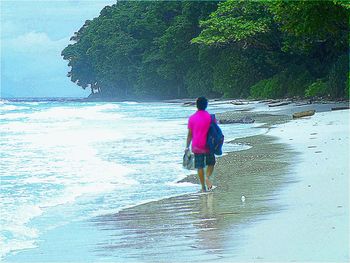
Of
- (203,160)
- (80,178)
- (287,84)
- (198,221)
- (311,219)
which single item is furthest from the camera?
(287,84)

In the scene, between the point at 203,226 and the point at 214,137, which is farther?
the point at 214,137

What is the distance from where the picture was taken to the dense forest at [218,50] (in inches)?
1265

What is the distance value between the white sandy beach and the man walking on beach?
44.1 inches

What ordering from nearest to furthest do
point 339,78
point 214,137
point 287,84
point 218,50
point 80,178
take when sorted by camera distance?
point 214,137, point 80,178, point 339,78, point 287,84, point 218,50

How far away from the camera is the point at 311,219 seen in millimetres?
6965

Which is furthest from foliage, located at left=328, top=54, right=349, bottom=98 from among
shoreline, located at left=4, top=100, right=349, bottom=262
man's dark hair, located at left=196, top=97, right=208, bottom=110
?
man's dark hair, located at left=196, top=97, right=208, bottom=110

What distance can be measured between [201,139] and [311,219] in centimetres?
326

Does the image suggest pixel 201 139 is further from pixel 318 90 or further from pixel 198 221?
pixel 318 90

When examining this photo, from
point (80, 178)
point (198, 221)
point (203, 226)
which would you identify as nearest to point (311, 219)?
point (203, 226)

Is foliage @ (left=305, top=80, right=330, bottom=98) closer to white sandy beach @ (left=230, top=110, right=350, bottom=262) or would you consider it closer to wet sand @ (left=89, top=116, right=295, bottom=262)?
white sandy beach @ (left=230, top=110, right=350, bottom=262)

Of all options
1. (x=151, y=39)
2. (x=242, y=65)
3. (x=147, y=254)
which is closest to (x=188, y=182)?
(x=147, y=254)

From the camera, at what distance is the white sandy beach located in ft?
18.9

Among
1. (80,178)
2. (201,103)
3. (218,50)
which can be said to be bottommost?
(80,178)

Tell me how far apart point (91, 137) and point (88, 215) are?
13936mm
